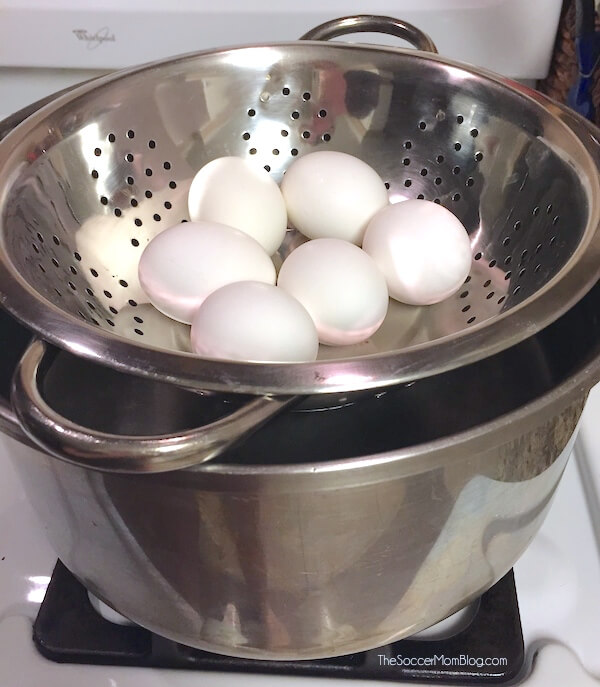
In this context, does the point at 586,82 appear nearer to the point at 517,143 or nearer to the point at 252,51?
the point at 517,143

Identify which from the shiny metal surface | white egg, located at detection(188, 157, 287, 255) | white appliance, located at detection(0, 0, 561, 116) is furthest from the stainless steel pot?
white appliance, located at detection(0, 0, 561, 116)

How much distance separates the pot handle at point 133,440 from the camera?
1.12 ft

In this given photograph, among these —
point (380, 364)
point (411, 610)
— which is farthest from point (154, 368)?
point (411, 610)

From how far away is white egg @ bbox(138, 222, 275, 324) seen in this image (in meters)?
0.59

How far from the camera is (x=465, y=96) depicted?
26.1 inches

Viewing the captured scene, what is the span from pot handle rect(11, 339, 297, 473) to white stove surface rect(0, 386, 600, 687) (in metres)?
0.25

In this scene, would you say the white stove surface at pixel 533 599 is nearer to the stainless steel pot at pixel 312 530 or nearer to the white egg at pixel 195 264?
the stainless steel pot at pixel 312 530

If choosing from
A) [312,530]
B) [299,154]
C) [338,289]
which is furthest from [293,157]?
[312,530]

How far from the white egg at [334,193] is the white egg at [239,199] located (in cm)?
2

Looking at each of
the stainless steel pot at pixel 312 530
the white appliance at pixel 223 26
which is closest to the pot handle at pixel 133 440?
the stainless steel pot at pixel 312 530

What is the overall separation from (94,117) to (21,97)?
0.32 metres

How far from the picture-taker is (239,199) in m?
0.65

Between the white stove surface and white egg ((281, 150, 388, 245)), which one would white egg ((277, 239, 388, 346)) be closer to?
white egg ((281, 150, 388, 245))

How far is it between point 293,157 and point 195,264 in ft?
0.68
